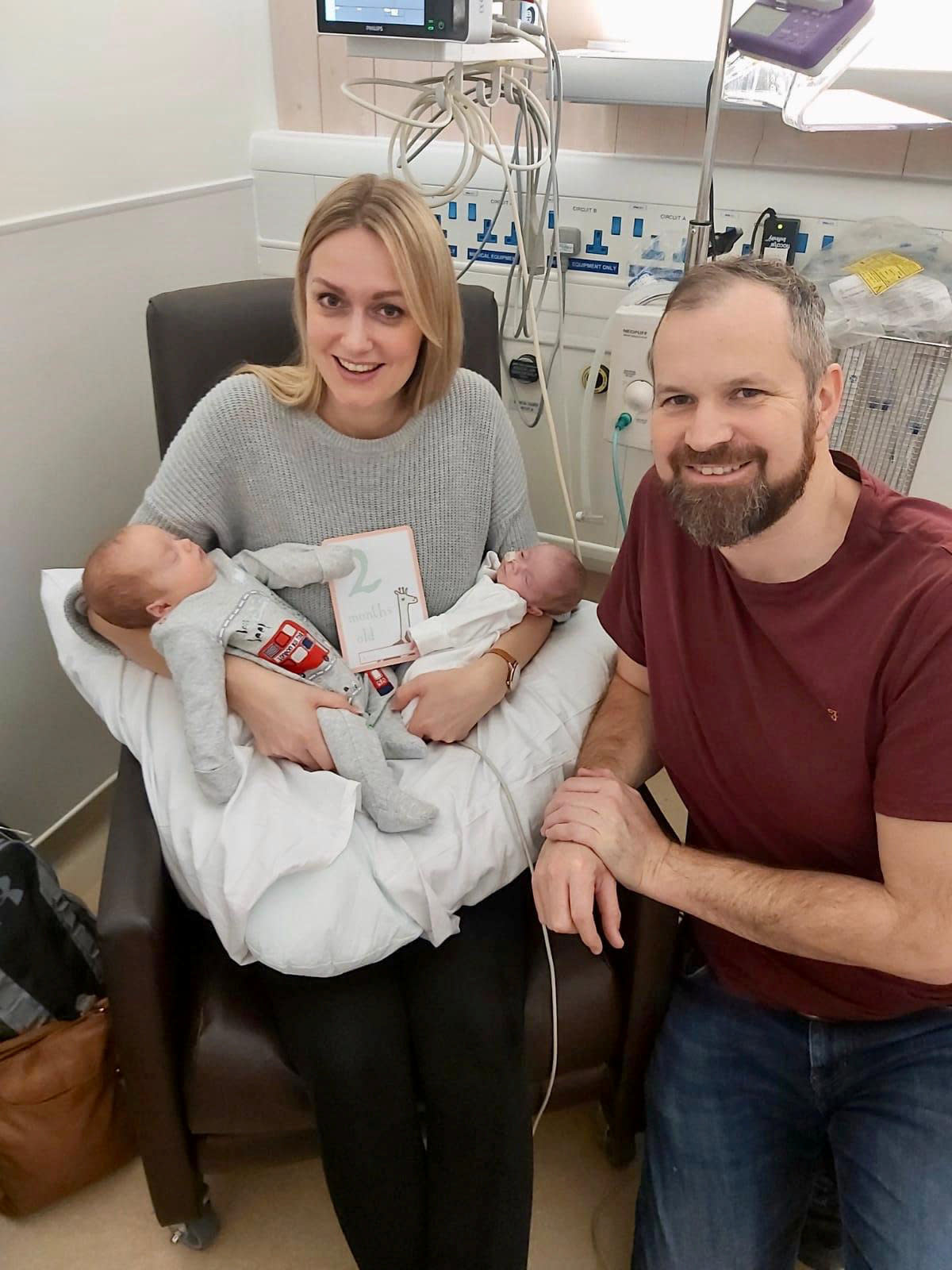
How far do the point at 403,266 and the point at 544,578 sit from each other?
1.59 feet

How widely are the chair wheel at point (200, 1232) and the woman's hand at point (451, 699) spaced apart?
76 cm

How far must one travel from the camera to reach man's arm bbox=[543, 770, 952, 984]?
100 cm

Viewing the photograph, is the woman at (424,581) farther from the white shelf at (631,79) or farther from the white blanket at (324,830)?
the white shelf at (631,79)

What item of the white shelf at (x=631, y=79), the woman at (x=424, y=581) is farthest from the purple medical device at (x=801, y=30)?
the white shelf at (x=631, y=79)

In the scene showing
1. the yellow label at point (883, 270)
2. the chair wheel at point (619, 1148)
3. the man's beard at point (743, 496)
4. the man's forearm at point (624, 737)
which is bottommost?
the chair wheel at point (619, 1148)

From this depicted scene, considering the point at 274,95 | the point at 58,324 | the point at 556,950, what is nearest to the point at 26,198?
the point at 58,324

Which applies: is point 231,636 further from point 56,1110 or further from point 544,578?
point 56,1110

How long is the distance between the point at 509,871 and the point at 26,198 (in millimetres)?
1323

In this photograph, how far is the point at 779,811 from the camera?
3.75 ft

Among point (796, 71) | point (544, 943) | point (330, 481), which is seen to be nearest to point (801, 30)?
point (796, 71)

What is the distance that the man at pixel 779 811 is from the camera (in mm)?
1010

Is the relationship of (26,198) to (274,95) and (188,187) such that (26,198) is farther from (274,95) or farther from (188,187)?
(274,95)

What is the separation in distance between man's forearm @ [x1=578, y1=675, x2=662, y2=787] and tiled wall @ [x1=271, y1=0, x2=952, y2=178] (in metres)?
1.10

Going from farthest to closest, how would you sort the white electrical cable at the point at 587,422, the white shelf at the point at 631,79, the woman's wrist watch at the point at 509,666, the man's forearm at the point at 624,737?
the white electrical cable at the point at 587,422 < the white shelf at the point at 631,79 < the woman's wrist watch at the point at 509,666 < the man's forearm at the point at 624,737
